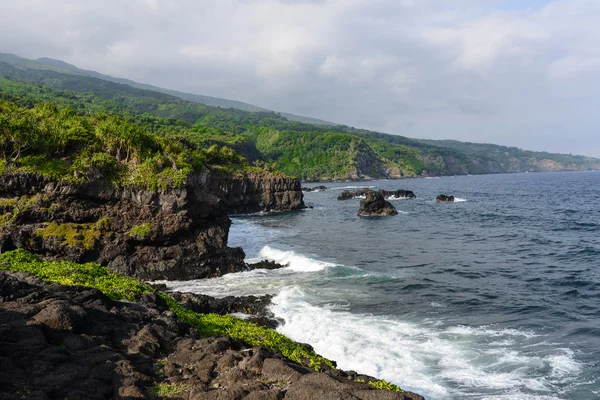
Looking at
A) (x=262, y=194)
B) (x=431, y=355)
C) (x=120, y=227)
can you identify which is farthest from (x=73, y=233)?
(x=262, y=194)

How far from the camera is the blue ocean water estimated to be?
55.3 feet

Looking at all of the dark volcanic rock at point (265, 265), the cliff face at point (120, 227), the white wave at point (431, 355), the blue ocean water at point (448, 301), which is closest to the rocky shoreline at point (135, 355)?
the white wave at point (431, 355)

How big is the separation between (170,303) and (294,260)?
20077 mm

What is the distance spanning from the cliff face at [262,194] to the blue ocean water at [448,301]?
29.7 m

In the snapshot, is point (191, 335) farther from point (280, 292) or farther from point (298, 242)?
point (298, 242)

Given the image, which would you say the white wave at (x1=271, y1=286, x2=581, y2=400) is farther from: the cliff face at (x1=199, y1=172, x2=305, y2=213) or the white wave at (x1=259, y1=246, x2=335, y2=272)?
the cliff face at (x1=199, y1=172, x2=305, y2=213)

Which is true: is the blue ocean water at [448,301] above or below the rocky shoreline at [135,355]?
below

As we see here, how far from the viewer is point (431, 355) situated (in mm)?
18422

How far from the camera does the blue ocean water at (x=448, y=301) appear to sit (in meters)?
16.8

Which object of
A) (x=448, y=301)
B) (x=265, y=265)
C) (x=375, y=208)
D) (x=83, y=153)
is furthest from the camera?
(x=375, y=208)

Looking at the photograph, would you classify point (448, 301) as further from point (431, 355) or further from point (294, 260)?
point (294, 260)

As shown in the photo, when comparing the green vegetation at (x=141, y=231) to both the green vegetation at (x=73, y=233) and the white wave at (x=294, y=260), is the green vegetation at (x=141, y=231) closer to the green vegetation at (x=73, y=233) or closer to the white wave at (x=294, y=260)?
the green vegetation at (x=73, y=233)

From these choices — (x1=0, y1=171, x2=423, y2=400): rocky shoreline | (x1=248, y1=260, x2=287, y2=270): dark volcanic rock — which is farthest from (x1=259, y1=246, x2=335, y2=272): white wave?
(x1=0, y1=171, x2=423, y2=400): rocky shoreline

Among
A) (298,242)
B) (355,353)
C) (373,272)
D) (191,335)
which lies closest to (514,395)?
(355,353)
